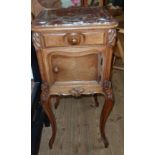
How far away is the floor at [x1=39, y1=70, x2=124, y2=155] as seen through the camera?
1.69m

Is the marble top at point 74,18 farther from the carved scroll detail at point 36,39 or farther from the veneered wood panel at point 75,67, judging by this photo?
the veneered wood panel at point 75,67

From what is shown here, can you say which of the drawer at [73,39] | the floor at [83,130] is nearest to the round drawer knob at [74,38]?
the drawer at [73,39]

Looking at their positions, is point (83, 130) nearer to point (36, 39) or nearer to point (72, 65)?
point (72, 65)

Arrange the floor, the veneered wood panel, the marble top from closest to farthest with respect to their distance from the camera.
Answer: the marble top → the veneered wood panel → the floor

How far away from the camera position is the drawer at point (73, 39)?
129 cm

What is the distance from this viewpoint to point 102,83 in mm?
1456

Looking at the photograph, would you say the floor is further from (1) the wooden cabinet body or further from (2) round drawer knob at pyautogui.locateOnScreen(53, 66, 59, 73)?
(2) round drawer knob at pyautogui.locateOnScreen(53, 66, 59, 73)

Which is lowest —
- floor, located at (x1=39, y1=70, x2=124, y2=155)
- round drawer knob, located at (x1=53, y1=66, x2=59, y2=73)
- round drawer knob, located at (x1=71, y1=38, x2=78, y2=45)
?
floor, located at (x1=39, y1=70, x2=124, y2=155)

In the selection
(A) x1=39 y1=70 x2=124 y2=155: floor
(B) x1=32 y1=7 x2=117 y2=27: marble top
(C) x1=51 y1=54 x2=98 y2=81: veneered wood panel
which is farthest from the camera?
(A) x1=39 y1=70 x2=124 y2=155: floor

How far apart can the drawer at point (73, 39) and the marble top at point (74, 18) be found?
53 mm

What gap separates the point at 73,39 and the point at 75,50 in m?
0.07

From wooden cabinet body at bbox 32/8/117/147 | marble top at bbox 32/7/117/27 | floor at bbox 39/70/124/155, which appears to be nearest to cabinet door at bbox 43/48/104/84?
wooden cabinet body at bbox 32/8/117/147

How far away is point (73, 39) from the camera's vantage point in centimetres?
130

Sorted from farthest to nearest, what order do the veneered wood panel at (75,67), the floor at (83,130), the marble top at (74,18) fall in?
the floor at (83,130), the veneered wood panel at (75,67), the marble top at (74,18)
